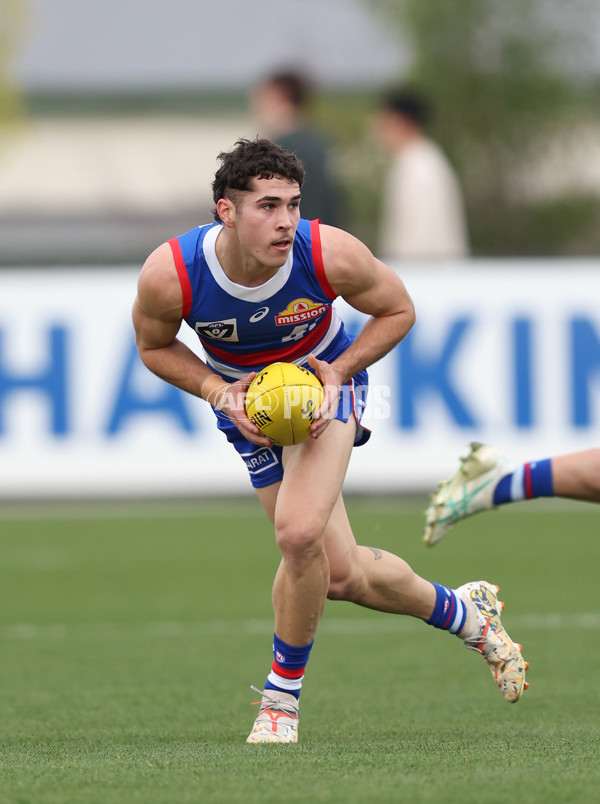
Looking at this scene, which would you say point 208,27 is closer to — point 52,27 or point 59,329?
point 52,27

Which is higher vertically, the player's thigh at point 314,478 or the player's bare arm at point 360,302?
the player's bare arm at point 360,302

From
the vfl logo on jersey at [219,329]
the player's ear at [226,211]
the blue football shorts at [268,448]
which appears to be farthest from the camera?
the blue football shorts at [268,448]

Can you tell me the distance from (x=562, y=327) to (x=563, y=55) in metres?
20.7

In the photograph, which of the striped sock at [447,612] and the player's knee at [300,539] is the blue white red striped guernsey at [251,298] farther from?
the striped sock at [447,612]

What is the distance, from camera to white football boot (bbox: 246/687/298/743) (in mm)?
5918

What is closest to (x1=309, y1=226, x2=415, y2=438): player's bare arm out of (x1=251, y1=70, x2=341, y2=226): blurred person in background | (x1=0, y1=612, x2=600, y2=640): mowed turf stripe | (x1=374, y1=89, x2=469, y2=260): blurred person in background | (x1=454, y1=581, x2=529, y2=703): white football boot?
(x1=454, y1=581, x2=529, y2=703): white football boot

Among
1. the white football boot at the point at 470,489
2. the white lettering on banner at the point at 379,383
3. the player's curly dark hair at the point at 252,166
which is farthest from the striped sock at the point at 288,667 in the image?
the white lettering on banner at the point at 379,383

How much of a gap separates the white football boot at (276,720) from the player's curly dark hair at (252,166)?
1.85 metres

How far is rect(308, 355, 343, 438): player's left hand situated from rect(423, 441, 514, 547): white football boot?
3.78ft

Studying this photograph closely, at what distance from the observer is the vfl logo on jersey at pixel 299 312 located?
20.1 feet

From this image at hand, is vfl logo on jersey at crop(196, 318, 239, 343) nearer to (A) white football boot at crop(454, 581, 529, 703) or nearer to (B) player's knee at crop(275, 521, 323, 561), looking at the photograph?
(B) player's knee at crop(275, 521, 323, 561)

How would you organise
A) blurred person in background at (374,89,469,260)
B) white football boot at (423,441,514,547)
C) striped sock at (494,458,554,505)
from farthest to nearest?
blurred person in background at (374,89,469,260), white football boot at (423,441,514,547), striped sock at (494,458,554,505)

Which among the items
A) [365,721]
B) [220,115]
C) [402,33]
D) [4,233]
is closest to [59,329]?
[365,721]

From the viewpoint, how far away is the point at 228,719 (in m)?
6.52
